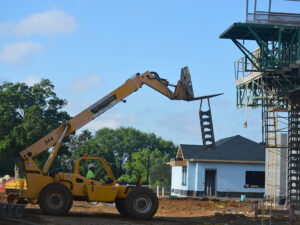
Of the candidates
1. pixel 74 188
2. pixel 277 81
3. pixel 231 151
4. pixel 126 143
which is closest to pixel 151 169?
pixel 126 143

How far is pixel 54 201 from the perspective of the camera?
786 inches

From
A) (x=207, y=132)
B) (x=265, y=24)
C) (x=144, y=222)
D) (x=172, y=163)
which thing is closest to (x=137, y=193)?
(x=144, y=222)

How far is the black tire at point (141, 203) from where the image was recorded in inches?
805

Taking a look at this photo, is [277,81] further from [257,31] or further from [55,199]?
[55,199]

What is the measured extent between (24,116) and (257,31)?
3063cm

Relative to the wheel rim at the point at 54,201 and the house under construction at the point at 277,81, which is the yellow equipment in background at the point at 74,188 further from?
the house under construction at the point at 277,81

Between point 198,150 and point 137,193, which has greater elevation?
point 198,150

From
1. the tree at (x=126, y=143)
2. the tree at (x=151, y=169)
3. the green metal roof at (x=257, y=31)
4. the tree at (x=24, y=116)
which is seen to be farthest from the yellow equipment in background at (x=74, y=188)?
the tree at (x=126, y=143)

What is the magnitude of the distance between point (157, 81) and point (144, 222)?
6258 millimetres

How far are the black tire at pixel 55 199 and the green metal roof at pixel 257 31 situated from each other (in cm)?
1436

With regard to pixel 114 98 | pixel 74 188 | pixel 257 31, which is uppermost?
pixel 257 31

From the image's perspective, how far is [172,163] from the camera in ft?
184

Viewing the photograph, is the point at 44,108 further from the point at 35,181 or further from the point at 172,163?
the point at 35,181

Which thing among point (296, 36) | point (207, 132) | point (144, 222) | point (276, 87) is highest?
point (296, 36)
